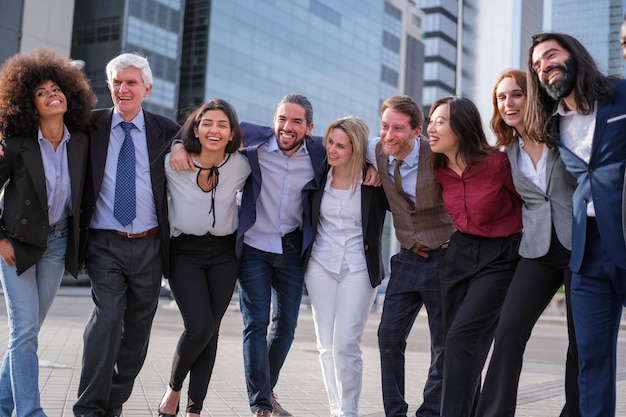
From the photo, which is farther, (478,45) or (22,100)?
(478,45)

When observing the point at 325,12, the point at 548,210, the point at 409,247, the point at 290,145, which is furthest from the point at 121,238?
the point at 325,12

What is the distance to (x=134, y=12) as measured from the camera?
4406cm

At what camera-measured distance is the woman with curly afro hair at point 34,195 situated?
165 inches

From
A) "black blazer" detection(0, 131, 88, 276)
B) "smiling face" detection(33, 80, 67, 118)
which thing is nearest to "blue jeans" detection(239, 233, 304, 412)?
"black blazer" detection(0, 131, 88, 276)

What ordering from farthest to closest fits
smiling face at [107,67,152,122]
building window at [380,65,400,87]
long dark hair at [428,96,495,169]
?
building window at [380,65,400,87]
smiling face at [107,67,152,122]
long dark hair at [428,96,495,169]

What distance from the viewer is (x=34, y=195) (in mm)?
4266

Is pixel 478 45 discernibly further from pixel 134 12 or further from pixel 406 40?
pixel 134 12

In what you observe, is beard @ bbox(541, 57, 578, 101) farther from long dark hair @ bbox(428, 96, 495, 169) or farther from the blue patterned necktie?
the blue patterned necktie

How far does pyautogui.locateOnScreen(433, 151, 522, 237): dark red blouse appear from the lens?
4.36 meters

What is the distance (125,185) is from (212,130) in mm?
647

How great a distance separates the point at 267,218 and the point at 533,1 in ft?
319

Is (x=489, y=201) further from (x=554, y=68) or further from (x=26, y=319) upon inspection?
(x=26, y=319)

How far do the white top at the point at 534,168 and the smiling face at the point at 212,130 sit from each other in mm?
1834

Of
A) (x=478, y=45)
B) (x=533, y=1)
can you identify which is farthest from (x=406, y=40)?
(x=478, y=45)
